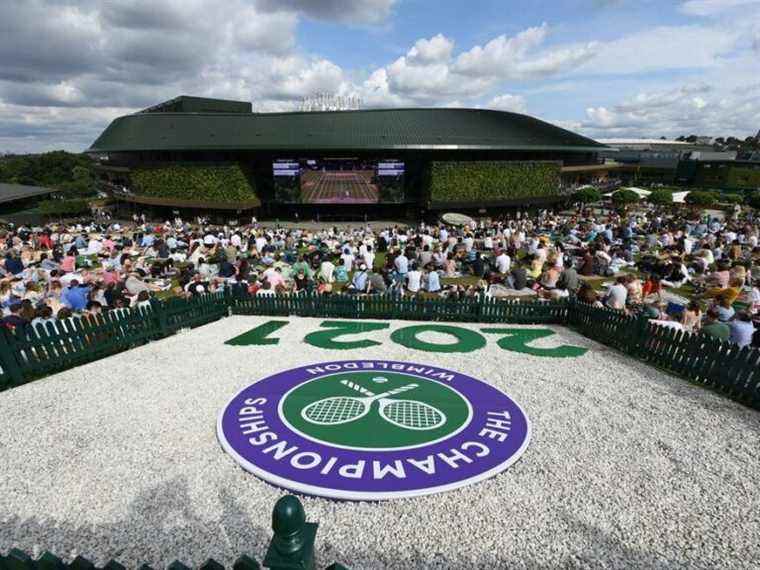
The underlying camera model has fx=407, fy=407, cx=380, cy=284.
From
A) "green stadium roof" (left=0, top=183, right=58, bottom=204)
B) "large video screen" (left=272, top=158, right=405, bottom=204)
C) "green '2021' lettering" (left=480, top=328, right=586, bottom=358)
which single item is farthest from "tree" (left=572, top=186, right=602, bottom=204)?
"green stadium roof" (left=0, top=183, right=58, bottom=204)

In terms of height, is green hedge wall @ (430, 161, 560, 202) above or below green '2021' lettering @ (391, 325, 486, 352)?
above

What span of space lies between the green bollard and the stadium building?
35705mm

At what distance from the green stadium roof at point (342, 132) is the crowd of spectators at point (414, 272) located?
46.7 feet

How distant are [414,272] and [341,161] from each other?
2523 cm

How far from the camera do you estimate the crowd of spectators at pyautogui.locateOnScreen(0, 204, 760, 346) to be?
38.8ft

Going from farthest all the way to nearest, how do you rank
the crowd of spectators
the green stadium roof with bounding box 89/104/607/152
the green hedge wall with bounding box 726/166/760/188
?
the green hedge wall with bounding box 726/166/760/188 < the green stadium roof with bounding box 89/104/607/152 < the crowd of spectators

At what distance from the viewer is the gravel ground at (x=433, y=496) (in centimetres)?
455

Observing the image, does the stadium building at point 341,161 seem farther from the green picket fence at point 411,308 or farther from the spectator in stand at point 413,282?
the green picket fence at point 411,308

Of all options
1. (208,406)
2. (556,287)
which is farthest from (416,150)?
(208,406)

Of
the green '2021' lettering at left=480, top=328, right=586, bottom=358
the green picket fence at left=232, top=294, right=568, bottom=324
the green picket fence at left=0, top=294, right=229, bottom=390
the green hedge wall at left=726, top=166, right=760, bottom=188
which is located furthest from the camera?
the green hedge wall at left=726, top=166, right=760, bottom=188

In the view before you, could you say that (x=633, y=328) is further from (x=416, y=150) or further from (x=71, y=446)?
(x=416, y=150)

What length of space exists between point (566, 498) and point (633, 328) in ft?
20.3

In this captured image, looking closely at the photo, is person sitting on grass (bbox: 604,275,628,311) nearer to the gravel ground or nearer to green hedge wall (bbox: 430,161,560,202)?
the gravel ground

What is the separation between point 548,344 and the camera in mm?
10750
